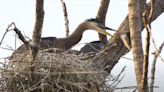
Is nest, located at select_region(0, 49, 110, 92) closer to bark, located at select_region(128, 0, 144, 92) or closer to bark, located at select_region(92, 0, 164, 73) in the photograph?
bark, located at select_region(92, 0, 164, 73)

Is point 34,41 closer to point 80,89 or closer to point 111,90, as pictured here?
point 80,89

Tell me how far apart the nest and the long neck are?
117 cm

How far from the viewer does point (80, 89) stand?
239 centimetres

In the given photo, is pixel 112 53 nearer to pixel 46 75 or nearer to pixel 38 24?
pixel 46 75

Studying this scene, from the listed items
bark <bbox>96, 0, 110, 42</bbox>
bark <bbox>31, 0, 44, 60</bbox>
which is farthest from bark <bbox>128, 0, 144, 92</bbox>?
bark <bbox>96, 0, 110, 42</bbox>

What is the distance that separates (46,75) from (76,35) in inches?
69.6

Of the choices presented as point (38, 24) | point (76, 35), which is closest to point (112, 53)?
point (38, 24)

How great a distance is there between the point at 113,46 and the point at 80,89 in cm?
51

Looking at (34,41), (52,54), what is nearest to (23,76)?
(52,54)

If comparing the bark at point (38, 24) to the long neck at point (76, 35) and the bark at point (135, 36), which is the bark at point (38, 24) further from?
the long neck at point (76, 35)

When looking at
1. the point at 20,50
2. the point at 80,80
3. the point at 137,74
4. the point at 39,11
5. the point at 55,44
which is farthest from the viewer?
the point at 55,44

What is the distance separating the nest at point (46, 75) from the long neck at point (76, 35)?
117cm

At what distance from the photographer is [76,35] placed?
4.05m

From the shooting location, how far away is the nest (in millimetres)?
2309
